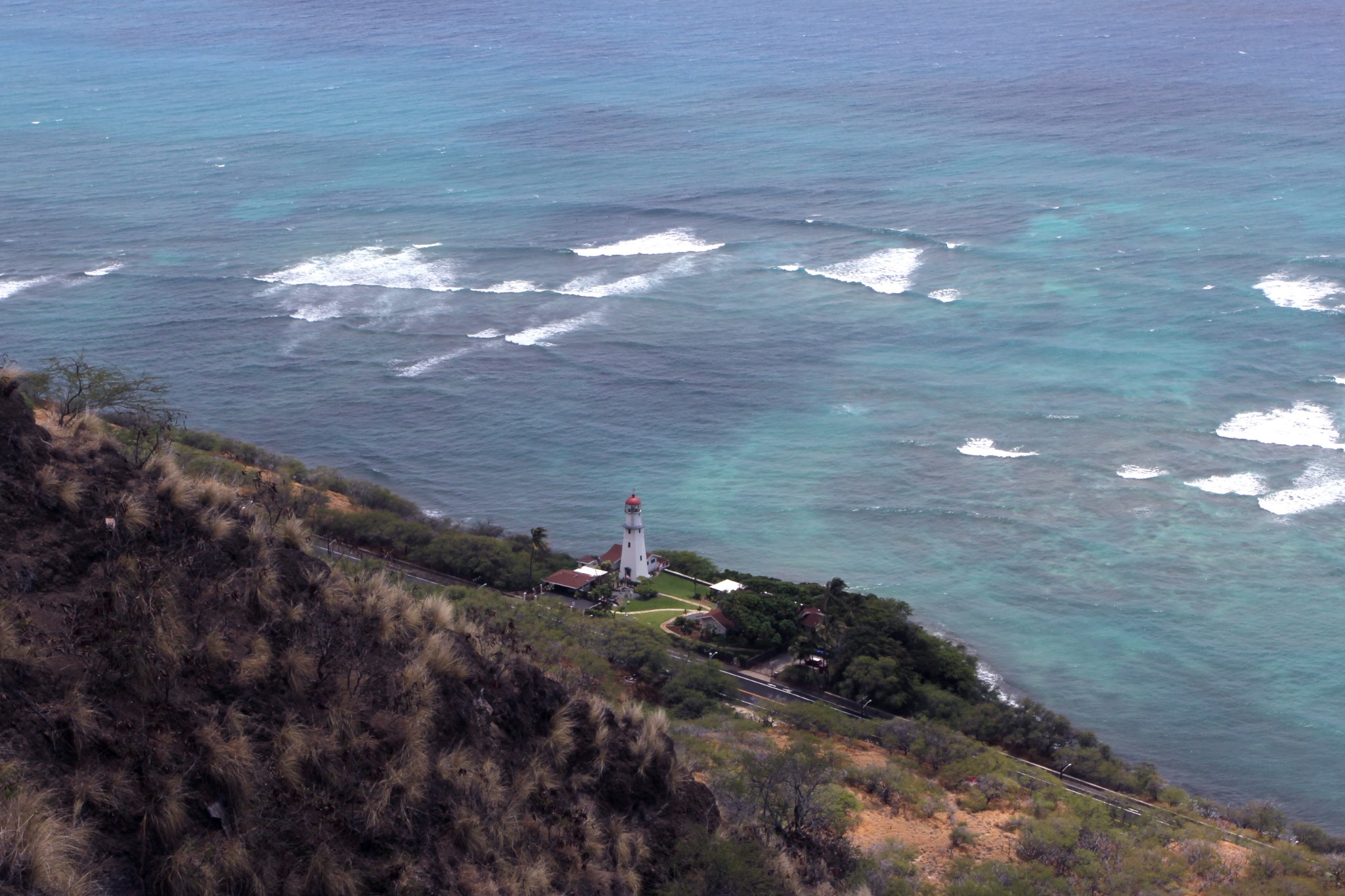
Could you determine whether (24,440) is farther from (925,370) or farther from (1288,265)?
(1288,265)

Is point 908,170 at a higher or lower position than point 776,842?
higher

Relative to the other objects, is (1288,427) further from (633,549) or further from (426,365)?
(426,365)

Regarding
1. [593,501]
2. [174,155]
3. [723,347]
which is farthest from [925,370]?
[174,155]

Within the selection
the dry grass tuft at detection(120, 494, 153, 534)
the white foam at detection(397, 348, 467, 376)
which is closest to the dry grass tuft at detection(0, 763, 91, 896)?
the dry grass tuft at detection(120, 494, 153, 534)

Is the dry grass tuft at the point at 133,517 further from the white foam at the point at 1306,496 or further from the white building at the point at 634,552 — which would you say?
the white foam at the point at 1306,496

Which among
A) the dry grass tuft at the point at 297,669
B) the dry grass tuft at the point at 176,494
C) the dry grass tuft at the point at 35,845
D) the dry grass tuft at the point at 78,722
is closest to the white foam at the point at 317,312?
the dry grass tuft at the point at 176,494

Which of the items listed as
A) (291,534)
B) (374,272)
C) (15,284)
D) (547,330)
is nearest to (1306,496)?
(547,330)
